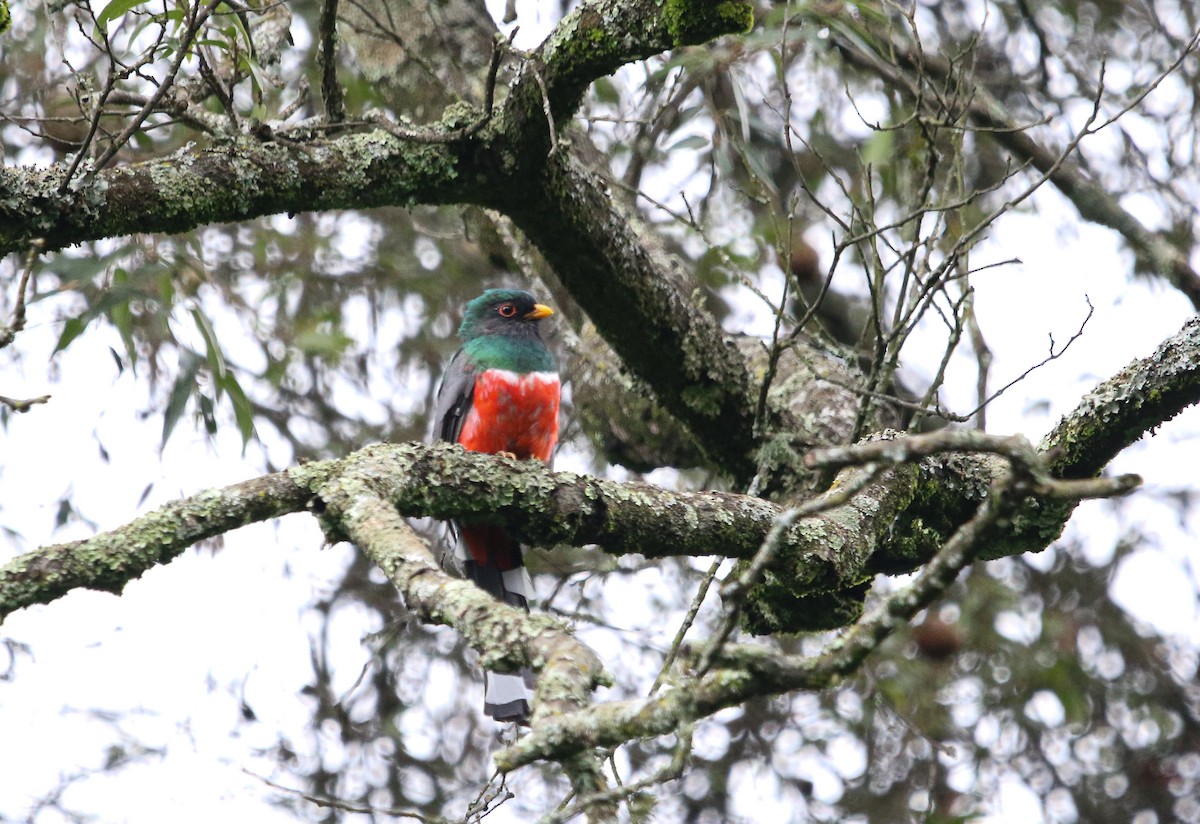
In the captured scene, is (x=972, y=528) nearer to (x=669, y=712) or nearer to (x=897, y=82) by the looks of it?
(x=669, y=712)

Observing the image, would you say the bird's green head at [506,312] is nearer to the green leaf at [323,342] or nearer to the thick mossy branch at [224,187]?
the green leaf at [323,342]

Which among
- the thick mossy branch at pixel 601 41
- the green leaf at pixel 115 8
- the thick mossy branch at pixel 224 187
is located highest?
the green leaf at pixel 115 8

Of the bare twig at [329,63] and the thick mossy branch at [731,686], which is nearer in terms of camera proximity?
the thick mossy branch at [731,686]

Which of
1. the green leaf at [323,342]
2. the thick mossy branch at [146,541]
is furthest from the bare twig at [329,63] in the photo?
the green leaf at [323,342]

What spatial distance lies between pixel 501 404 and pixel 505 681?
126cm

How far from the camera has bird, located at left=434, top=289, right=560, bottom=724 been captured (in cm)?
446

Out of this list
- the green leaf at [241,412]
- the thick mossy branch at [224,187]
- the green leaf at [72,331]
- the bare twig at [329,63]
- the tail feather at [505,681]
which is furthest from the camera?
the green leaf at [241,412]

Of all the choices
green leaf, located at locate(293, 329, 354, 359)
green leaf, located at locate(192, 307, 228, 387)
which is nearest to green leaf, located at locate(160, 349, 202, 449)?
green leaf, located at locate(192, 307, 228, 387)

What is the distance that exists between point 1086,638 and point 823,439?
3194 mm

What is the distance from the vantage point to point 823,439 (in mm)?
4398

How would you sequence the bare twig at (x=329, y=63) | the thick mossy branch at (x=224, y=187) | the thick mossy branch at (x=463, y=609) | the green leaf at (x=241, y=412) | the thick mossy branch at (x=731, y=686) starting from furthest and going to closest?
1. the green leaf at (x=241, y=412)
2. the bare twig at (x=329, y=63)
3. the thick mossy branch at (x=224, y=187)
4. the thick mossy branch at (x=463, y=609)
5. the thick mossy branch at (x=731, y=686)

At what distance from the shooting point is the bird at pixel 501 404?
4.46 metres

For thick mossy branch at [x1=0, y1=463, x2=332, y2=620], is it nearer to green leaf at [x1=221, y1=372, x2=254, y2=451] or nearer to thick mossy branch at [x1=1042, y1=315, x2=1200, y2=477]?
thick mossy branch at [x1=1042, y1=315, x2=1200, y2=477]

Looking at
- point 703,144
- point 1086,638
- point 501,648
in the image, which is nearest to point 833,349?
point 703,144
